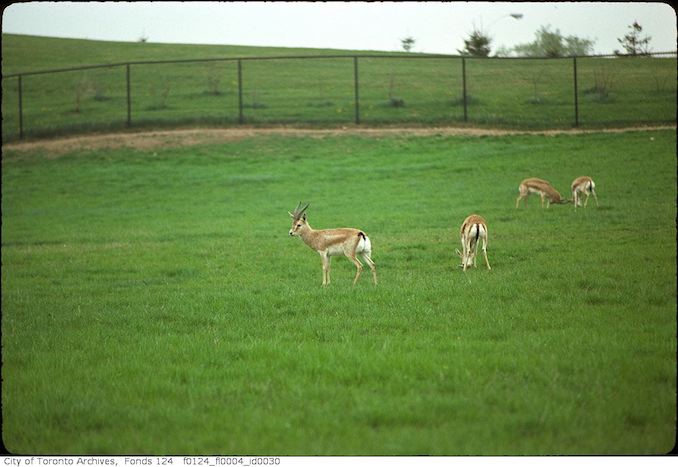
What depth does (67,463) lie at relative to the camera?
17.8 ft

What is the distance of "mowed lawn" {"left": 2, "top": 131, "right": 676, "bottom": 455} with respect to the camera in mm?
5938

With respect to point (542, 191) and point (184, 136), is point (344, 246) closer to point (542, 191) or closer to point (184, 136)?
point (542, 191)

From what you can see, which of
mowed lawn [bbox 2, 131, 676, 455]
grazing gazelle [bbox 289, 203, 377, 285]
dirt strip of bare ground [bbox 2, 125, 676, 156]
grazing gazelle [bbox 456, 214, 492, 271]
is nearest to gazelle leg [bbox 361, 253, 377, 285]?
grazing gazelle [bbox 289, 203, 377, 285]

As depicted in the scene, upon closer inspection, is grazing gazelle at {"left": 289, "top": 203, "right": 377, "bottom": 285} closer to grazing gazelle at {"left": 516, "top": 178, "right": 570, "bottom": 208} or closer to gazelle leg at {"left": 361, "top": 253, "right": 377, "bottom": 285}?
gazelle leg at {"left": 361, "top": 253, "right": 377, "bottom": 285}

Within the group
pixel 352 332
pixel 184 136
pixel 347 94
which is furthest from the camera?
pixel 347 94

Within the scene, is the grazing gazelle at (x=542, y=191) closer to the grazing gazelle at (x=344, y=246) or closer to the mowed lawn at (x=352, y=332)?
the mowed lawn at (x=352, y=332)

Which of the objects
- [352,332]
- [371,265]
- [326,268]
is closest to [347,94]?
[326,268]

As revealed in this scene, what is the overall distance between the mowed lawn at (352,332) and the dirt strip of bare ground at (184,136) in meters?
10.7

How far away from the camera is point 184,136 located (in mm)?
36625

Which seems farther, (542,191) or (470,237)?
(542,191)

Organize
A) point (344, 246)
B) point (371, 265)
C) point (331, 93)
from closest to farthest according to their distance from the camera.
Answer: point (371, 265)
point (344, 246)
point (331, 93)

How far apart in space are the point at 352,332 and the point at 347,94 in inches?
1308

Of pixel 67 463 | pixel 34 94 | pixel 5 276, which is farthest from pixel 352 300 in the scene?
pixel 34 94

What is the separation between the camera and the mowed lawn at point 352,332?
19.5 feet
